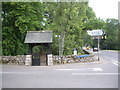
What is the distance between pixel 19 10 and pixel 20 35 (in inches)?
150

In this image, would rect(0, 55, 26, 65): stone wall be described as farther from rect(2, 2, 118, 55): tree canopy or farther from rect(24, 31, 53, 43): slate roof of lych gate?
rect(24, 31, 53, 43): slate roof of lych gate

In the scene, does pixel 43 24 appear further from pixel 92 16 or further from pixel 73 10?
pixel 92 16

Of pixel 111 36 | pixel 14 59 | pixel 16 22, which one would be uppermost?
pixel 111 36

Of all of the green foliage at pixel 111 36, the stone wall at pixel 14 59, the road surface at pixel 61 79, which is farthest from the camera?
the green foliage at pixel 111 36

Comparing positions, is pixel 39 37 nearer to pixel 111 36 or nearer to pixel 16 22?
pixel 16 22

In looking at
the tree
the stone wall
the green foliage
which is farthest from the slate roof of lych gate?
the green foliage

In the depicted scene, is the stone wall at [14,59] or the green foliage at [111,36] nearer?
the stone wall at [14,59]

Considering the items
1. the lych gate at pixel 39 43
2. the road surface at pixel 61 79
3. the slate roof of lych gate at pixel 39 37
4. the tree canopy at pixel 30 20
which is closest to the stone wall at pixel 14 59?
the lych gate at pixel 39 43

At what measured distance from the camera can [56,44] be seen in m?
23.5

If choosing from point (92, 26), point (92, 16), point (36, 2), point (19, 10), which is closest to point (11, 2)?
point (19, 10)

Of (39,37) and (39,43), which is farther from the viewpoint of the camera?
(39,37)

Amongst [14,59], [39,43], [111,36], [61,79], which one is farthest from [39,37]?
[111,36]

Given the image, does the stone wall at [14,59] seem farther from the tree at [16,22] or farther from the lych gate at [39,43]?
the tree at [16,22]

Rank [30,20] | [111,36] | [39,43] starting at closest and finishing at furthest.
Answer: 1. [39,43]
2. [30,20]
3. [111,36]
